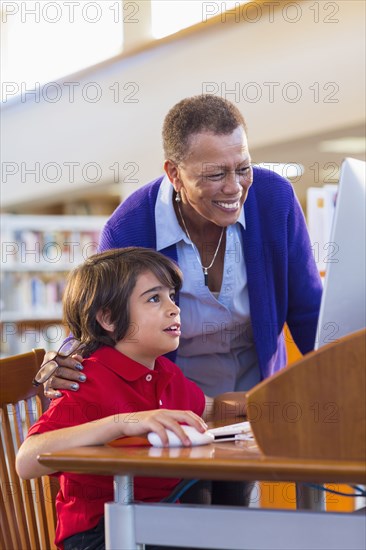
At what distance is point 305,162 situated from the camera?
20.2 ft

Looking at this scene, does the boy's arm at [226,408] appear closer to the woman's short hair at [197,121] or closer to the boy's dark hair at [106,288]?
the boy's dark hair at [106,288]

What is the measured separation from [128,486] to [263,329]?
811 millimetres

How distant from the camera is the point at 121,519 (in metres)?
0.94

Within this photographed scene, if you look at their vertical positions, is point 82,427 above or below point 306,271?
below

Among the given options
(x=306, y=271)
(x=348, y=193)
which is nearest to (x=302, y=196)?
(x=306, y=271)

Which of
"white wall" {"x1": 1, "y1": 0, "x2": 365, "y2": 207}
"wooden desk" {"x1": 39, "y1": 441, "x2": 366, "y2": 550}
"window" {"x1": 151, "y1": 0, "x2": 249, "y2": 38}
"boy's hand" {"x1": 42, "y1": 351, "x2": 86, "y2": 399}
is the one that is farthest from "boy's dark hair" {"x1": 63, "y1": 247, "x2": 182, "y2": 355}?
"window" {"x1": 151, "y1": 0, "x2": 249, "y2": 38}

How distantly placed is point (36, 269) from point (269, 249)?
219 inches

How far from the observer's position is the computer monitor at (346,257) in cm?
104

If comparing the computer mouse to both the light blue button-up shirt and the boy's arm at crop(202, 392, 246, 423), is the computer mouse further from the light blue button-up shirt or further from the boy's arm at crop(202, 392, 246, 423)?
the light blue button-up shirt

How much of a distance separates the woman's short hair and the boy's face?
1.15ft

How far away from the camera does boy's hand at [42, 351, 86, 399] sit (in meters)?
1.24

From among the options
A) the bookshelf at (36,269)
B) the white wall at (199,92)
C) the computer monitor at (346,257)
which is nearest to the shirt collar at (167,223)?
the computer monitor at (346,257)

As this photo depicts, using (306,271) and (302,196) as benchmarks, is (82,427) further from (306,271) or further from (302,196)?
(302,196)

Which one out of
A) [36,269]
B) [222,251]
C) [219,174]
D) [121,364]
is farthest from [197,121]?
[36,269]
